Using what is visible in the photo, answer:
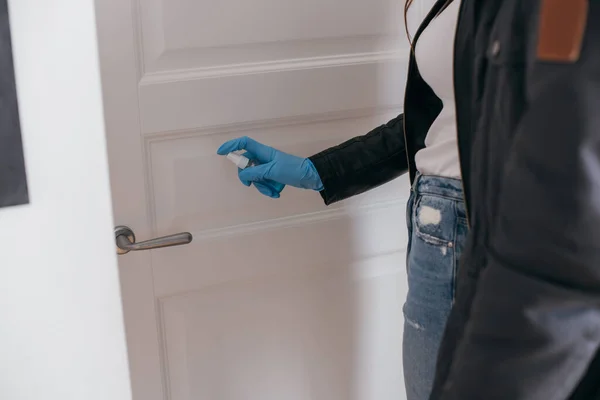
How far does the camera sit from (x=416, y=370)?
1.01 m

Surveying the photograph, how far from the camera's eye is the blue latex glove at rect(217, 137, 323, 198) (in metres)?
1.10

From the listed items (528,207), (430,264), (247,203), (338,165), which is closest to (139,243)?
(247,203)

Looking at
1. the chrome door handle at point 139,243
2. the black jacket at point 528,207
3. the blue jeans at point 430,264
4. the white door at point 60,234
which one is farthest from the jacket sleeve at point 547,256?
the chrome door handle at point 139,243

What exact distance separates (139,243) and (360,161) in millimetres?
389

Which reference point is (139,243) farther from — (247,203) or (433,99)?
(433,99)

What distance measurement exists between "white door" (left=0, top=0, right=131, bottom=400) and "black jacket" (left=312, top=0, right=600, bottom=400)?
0.40m

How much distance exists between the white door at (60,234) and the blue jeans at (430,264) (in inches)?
16.6

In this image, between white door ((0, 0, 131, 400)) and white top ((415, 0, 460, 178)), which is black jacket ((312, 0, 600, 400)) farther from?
white door ((0, 0, 131, 400))

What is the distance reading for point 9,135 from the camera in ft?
2.21

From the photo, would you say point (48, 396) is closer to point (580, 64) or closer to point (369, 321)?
point (580, 64)

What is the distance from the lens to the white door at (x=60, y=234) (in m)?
0.68

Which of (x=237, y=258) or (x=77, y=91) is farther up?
(x=77, y=91)

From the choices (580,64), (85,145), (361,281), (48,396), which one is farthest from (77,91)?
(361,281)

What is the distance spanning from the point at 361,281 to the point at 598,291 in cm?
75
